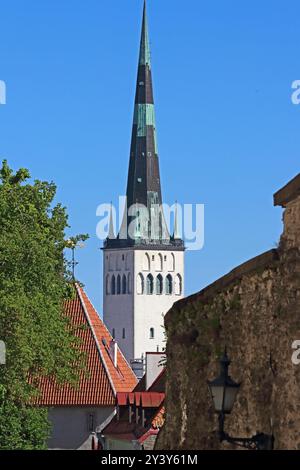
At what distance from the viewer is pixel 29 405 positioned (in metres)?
55.2

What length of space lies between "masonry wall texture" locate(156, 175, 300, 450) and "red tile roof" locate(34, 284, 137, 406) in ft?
150

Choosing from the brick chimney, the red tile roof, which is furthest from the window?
the brick chimney

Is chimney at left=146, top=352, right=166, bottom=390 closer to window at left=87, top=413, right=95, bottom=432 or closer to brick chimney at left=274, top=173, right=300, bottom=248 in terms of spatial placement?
window at left=87, top=413, right=95, bottom=432

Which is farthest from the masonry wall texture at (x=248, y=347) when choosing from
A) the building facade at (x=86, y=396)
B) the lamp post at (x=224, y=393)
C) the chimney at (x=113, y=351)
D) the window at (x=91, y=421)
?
the chimney at (x=113, y=351)

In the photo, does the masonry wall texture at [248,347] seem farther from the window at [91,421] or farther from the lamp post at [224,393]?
the window at [91,421]

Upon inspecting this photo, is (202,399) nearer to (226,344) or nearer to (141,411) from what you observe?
(226,344)

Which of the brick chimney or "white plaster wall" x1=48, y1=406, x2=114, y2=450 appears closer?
the brick chimney

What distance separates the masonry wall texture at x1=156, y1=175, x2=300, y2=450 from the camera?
1783 cm

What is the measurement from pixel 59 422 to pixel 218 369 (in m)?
50.2

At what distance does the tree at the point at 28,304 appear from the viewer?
47.8m

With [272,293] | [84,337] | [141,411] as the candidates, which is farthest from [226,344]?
[84,337]

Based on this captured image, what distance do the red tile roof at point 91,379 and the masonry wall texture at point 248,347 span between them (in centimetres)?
4574

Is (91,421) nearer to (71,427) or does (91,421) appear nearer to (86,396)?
(86,396)
